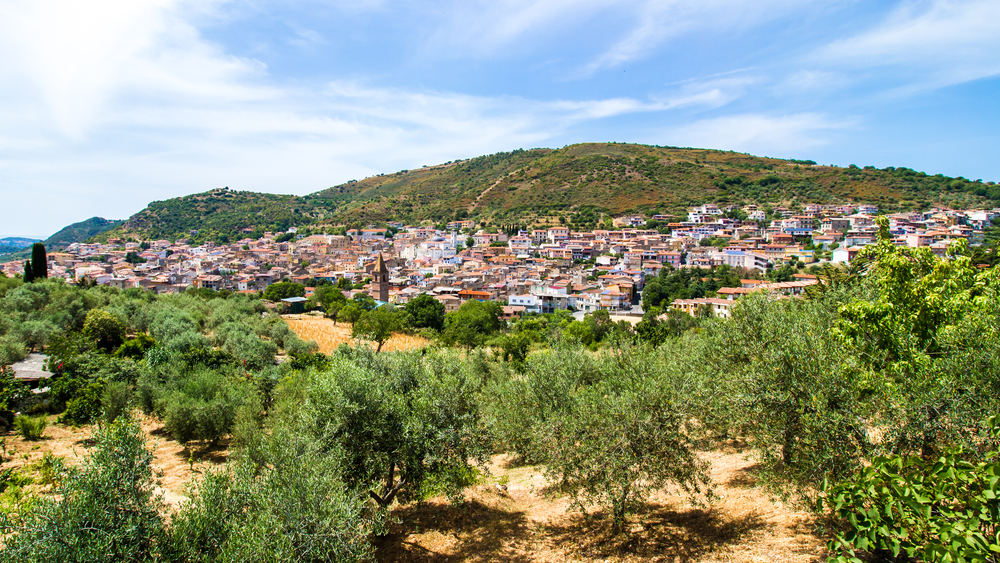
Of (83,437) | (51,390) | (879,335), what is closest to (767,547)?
(879,335)

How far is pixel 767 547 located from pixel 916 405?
3.90 meters

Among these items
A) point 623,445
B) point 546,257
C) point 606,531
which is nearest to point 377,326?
point 606,531

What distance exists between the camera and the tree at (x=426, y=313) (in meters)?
54.8

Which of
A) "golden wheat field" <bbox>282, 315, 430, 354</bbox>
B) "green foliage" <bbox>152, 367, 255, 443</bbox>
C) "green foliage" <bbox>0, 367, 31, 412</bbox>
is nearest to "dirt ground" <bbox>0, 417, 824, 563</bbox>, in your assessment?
"green foliage" <bbox>152, 367, 255, 443</bbox>

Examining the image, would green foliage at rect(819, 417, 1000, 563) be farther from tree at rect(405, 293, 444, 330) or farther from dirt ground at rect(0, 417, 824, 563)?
tree at rect(405, 293, 444, 330)

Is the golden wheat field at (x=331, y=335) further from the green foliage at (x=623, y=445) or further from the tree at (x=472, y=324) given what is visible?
the green foliage at (x=623, y=445)

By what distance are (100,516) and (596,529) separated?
8610 millimetres

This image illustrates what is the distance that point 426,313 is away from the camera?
55.7m

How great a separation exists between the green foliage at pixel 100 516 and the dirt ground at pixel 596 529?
1.68ft

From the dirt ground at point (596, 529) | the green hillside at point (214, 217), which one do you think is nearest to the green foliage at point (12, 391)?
the dirt ground at point (596, 529)

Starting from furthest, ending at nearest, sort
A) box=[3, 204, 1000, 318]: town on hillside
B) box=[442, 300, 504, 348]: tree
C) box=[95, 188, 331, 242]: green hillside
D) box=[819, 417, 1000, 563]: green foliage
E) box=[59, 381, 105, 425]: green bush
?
box=[95, 188, 331, 242]: green hillside → box=[3, 204, 1000, 318]: town on hillside → box=[442, 300, 504, 348]: tree → box=[59, 381, 105, 425]: green bush → box=[819, 417, 1000, 563]: green foliage

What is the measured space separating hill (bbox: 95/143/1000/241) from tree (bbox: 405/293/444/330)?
64.7 metres

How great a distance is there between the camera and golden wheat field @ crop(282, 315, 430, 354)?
44.2m

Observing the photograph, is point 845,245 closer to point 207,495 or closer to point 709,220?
point 709,220
